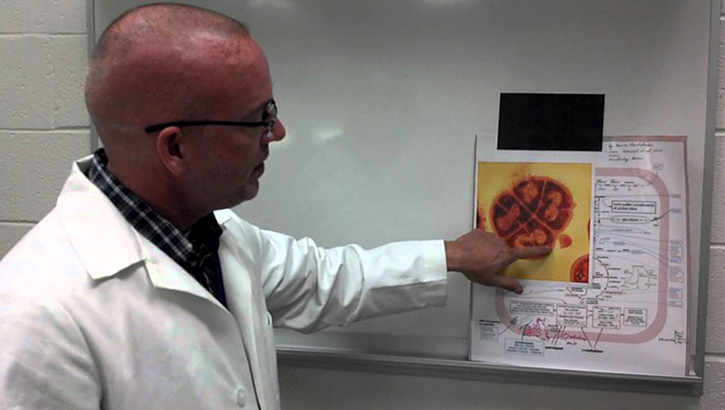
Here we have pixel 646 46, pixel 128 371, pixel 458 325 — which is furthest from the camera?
pixel 458 325

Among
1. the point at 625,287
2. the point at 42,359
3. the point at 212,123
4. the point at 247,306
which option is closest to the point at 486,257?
the point at 625,287

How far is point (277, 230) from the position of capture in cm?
127

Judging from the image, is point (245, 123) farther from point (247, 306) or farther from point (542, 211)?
point (542, 211)

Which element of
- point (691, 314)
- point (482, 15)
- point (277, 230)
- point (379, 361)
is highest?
point (482, 15)

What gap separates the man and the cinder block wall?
40 cm

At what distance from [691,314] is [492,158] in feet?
1.58

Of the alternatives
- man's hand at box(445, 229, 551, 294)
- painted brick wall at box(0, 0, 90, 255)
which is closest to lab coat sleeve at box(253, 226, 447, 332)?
man's hand at box(445, 229, 551, 294)

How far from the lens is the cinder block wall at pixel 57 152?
3.99 ft

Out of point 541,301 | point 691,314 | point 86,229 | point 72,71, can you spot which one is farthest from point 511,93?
point 72,71

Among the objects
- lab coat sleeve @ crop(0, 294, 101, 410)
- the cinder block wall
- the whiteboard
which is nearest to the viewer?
lab coat sleeve @ crop(0, 294, 101, 410)

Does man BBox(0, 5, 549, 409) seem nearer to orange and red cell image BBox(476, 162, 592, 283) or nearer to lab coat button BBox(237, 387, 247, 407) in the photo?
lab coat button BBox(237, 387, 247, 407)

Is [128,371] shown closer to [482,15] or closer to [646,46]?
[482,15]

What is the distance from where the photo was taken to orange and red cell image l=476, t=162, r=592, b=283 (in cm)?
112

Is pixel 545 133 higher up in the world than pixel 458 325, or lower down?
higher up
